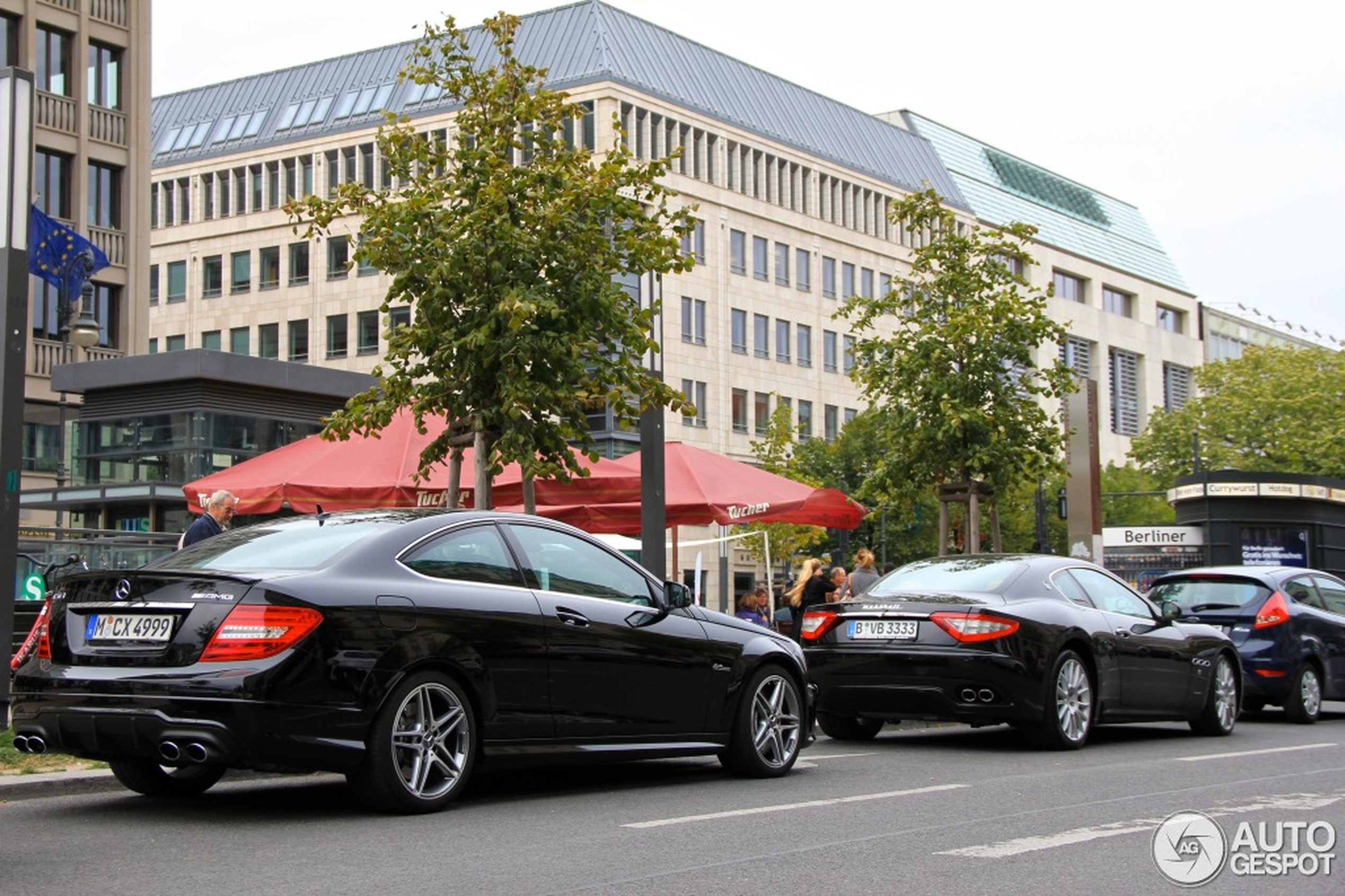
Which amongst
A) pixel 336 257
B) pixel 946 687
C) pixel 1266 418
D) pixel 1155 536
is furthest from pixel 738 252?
pixel 946 687

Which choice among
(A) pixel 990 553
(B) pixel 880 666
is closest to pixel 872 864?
(B) pixel 880 666

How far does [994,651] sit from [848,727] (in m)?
1.97

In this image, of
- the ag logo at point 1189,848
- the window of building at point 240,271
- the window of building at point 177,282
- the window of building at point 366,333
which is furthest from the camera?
the window of building at point 177,282

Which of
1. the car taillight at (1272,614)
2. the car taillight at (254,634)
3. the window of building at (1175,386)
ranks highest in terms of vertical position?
the window of building at (1175,386)

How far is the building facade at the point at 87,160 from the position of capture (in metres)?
43.8

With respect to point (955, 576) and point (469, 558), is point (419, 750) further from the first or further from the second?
point (955, 576)

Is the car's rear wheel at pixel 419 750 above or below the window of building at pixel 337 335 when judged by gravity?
below

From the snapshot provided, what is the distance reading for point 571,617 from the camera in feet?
30.2

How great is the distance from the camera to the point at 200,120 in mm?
82125

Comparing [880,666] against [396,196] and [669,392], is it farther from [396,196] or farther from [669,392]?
[396,196]

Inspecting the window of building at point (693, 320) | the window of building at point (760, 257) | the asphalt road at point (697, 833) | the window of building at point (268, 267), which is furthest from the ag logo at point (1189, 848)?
the window of building at point (268, 267)

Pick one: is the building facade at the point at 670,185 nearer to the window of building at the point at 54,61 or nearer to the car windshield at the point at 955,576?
the window of building at the point at 54,61

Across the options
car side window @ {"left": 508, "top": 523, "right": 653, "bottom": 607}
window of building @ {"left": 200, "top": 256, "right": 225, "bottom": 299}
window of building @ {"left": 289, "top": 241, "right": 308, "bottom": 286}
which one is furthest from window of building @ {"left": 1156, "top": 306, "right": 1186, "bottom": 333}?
car side window @ {"left": 508, "top": 523, "right": 653, "bottom": 607}

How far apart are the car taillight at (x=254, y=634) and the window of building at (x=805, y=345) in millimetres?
73133
